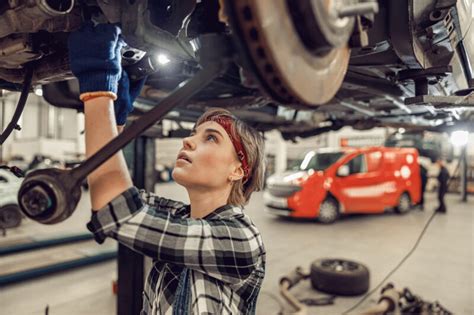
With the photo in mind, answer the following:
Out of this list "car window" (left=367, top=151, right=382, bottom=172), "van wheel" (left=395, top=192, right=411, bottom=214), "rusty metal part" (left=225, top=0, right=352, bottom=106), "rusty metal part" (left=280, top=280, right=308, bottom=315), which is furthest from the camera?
"van wheel" (left=395, top=192, right=411, bottom=214)

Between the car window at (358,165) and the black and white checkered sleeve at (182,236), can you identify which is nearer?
the black and white checkered sleeve at (182,236)

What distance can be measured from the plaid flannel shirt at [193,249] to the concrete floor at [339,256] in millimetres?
2164

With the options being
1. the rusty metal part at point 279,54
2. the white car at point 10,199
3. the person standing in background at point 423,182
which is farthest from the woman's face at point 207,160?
the person standing in background at point 423,182

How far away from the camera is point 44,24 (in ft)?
3.05

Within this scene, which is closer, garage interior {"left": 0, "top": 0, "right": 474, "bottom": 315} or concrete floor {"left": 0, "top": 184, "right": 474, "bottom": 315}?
garage interior {"left": 0, "top": 0, "right": 474, "bottom": 315}

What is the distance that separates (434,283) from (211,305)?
136 inches

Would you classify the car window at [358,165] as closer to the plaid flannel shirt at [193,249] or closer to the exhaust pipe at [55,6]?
the plaid flannel shirt at [193,249]

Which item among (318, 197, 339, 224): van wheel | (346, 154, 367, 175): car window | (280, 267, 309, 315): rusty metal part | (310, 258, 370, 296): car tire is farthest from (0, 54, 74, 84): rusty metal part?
(346, 154, 367, 175): car window

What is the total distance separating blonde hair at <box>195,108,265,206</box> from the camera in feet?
3.66

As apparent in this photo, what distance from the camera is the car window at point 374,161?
23.3ft

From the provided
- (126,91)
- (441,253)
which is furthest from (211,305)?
(441,253)

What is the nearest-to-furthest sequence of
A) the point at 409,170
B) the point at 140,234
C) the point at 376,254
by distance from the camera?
the point at 140,234 < the point at 376,254 < the point at 409,170

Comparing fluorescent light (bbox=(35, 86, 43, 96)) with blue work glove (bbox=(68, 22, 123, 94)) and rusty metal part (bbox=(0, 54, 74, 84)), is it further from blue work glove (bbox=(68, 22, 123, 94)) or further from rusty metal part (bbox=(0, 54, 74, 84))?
blue work glove (bbox=(68, 22, 123, 94))

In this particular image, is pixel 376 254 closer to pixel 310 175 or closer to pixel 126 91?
pixel 310 175
